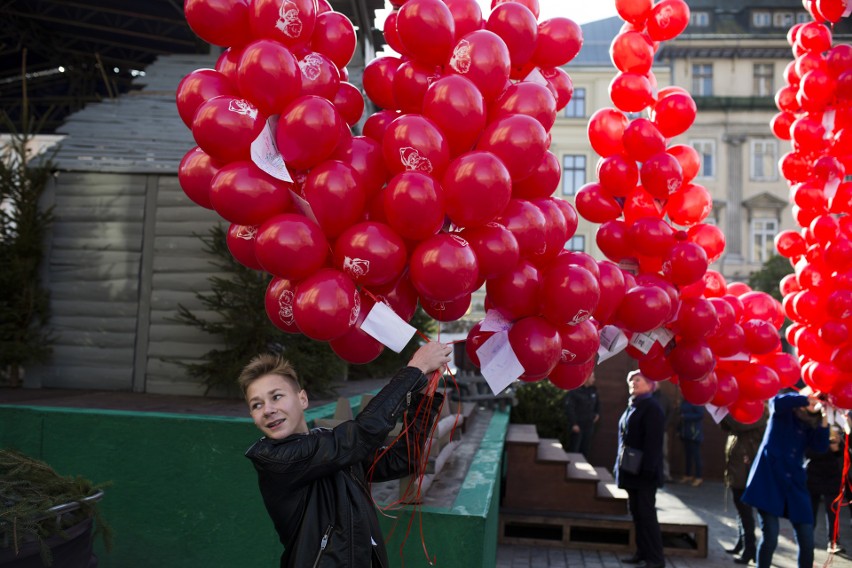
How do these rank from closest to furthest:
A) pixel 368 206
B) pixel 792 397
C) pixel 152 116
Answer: pixel 368 206 < pixel 792 397 < pixel 152 116

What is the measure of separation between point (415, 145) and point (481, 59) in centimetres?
51

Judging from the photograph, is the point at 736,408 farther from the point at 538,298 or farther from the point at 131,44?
the point at 131,44

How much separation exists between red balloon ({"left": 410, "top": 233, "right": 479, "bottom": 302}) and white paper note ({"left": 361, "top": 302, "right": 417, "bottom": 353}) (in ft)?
0.56

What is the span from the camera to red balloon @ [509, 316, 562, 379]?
2885 millimetres

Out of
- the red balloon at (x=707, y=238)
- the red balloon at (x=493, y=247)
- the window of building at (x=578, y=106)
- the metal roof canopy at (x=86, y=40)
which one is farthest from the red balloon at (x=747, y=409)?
the window of building at (x=578, y=106)

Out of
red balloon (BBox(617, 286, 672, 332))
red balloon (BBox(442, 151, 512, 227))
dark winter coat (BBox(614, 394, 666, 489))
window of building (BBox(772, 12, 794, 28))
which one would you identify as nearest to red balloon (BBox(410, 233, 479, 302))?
red balloon (BBox(442, 151, 512, 227))

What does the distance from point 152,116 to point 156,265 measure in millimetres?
2003

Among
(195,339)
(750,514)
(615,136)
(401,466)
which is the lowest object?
(750,514)

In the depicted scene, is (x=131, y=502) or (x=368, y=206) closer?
(x=368, y=206)

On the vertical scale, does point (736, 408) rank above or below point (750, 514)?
above

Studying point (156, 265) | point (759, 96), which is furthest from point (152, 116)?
point (759, 96)

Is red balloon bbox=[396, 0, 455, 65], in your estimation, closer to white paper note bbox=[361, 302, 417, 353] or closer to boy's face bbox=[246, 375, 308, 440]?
white paper note bbox=[361, 302, 417, 353]

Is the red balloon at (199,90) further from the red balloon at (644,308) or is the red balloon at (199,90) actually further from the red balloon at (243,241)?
the red balloon at (644,308)

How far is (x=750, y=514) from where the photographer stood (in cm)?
756
